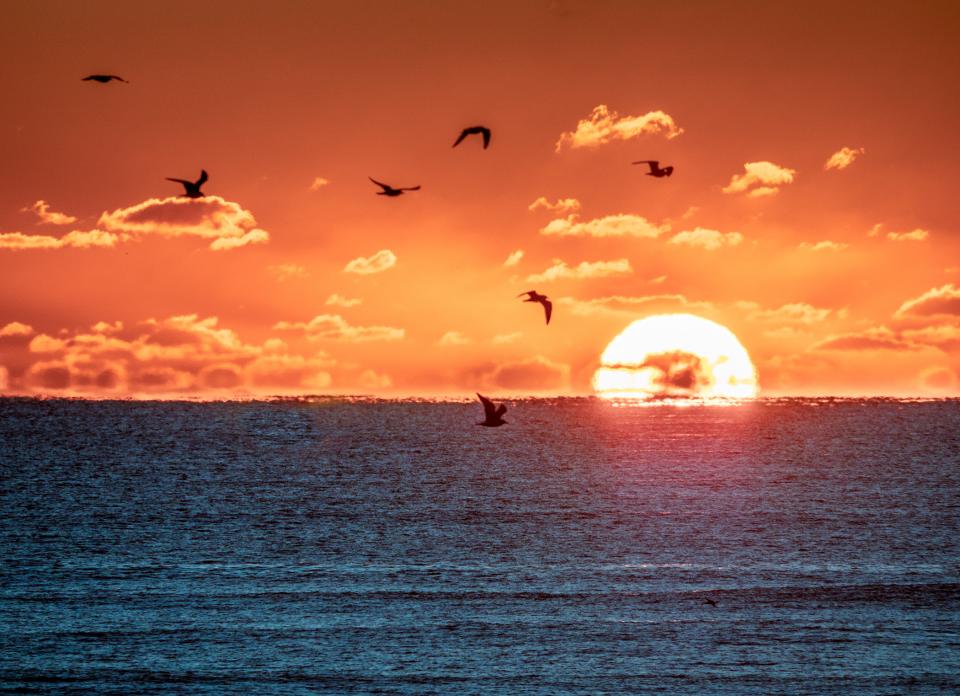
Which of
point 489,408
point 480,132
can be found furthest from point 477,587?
point 480,132

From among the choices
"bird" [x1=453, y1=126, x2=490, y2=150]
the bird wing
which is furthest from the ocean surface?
"bird" [x1=453, y1=126, x2=490, y2=150]

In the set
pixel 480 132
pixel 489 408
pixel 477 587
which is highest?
pixel 480 132

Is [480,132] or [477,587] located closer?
[480,132]

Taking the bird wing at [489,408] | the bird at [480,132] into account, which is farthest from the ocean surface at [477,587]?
the bird at [480,132]

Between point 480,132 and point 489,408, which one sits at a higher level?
point 480,132

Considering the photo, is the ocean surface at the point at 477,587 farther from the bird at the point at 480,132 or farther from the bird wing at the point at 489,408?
the bird at the point at 480,132

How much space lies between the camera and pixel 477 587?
2431 inches

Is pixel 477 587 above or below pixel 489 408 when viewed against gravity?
below

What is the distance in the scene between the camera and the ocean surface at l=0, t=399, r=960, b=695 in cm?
4503

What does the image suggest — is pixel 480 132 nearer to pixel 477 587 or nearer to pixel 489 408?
pixel 489 408

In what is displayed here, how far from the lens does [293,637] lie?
4988cm

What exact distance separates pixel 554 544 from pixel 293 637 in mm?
29387

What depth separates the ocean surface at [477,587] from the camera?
45.0 metres

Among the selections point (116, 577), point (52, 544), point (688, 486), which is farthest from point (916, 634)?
point (688, 486)
